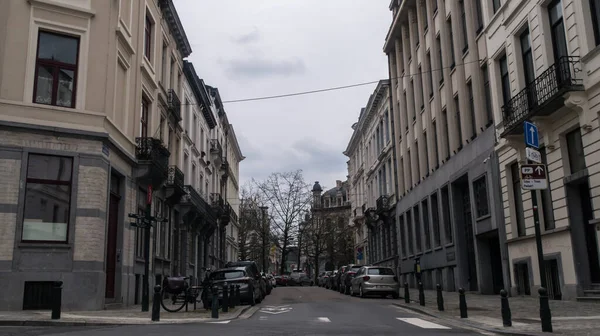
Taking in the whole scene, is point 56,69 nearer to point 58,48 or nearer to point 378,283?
point 58,48

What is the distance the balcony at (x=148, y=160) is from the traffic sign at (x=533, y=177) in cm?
1487

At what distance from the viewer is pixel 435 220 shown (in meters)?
30.7

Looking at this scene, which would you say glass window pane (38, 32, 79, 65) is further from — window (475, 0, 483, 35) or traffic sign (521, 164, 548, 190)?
window (475, 0, 483, 35)

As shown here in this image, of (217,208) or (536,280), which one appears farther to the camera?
(217,208)

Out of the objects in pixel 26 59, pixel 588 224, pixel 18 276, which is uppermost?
pixel 26 59

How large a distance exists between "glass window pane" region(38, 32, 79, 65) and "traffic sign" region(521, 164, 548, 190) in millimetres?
14026

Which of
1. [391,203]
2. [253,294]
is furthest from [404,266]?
[253,294]

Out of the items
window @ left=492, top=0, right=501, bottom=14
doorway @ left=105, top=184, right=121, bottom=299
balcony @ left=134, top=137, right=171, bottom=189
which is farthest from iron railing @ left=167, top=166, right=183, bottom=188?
window @ left=492, top=0, right=501, bottom=14

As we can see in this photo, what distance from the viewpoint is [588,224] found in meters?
16.0

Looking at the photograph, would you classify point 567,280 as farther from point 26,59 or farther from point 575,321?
point 26,59

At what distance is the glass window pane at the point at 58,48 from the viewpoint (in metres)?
18.0

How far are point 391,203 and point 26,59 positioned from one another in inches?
1194

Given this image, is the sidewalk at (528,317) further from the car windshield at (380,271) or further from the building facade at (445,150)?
the car windshield at (380,271)

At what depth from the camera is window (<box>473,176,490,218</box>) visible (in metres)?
23.3
